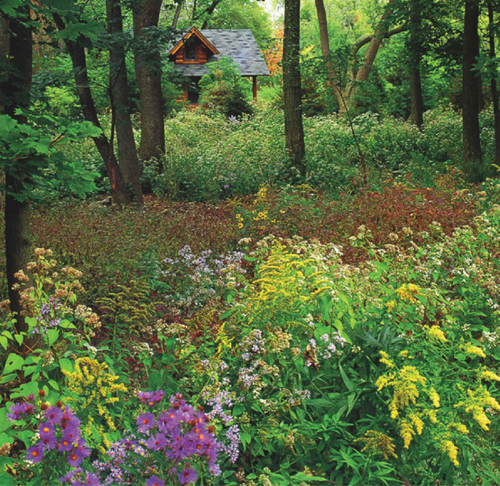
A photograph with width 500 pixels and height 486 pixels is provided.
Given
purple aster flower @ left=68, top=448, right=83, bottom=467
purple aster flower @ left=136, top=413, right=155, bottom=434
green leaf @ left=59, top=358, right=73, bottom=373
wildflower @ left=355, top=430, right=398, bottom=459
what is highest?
purple aster flower @ left=136, top=413, right=155, bottom=434

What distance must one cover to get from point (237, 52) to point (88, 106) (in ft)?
97.2

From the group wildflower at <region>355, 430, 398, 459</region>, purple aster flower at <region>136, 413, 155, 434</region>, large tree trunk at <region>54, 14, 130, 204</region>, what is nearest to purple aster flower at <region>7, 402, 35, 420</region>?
purple aster flower at <region>136, 413, 155, 434</region>

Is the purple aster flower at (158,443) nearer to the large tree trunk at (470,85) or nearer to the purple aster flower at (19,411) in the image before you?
the purple aster flower at (19,411)

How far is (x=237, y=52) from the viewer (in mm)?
35656

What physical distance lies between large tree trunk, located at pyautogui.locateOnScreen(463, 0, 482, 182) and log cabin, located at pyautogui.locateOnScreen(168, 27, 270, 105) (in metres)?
21.2

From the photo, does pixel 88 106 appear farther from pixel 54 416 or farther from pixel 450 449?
pixel 450 449

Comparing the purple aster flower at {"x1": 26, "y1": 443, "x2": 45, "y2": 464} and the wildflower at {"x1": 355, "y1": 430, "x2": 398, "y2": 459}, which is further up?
the purple aster flower at {"x1": 26, "y1": 443, "x2": 45, "y2": 464}

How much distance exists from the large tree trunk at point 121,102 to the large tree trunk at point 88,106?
33 cm

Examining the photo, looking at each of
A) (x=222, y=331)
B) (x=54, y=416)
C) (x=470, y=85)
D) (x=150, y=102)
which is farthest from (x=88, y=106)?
(x=470, y=85)

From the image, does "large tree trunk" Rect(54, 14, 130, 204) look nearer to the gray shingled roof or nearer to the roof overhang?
the gray shingled roof

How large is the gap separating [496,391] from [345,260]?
2.42m

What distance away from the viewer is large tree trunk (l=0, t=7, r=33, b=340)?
370 centimetres

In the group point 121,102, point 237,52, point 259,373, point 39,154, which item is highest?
point 237,52

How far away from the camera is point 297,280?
3.44 meters
